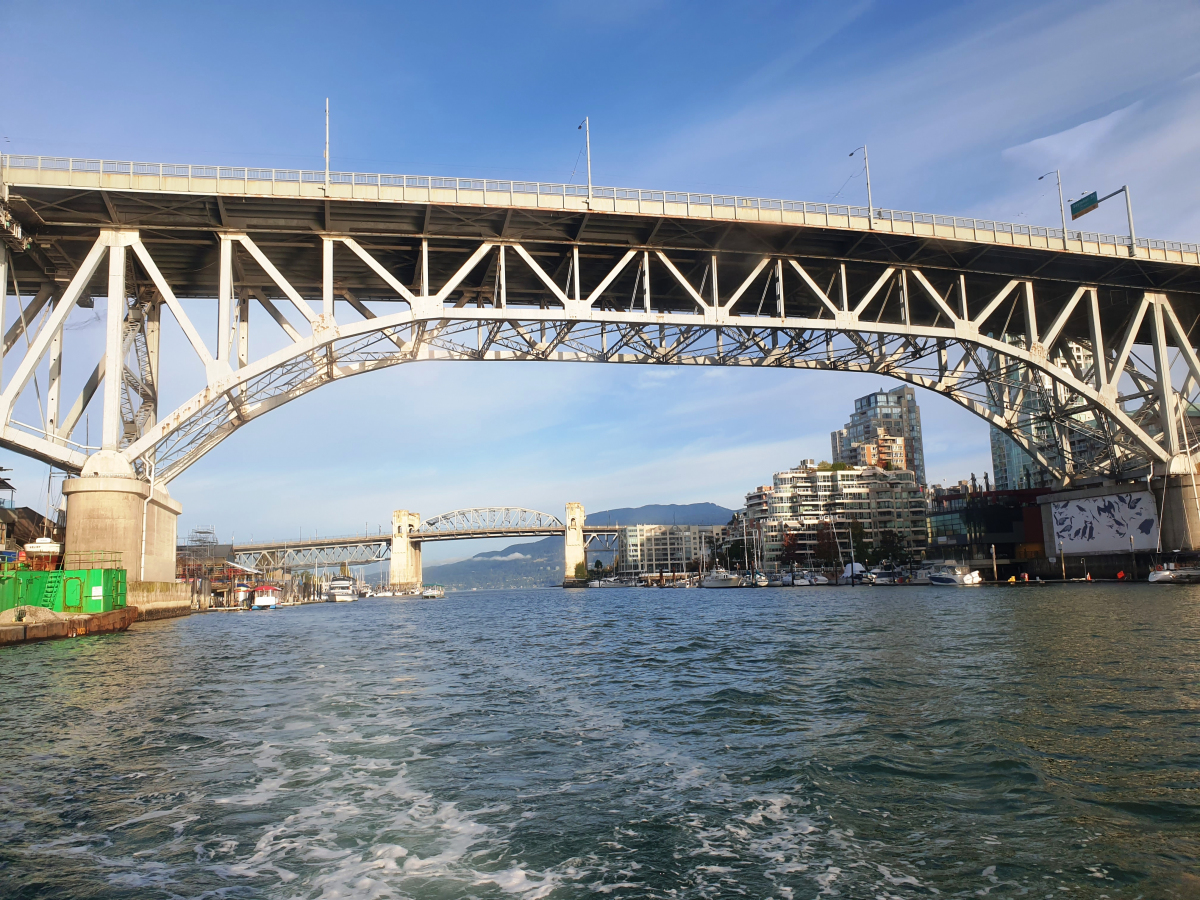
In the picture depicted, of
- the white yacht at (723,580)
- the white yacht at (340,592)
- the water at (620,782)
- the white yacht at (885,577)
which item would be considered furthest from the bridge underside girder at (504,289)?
the white yacht at (340,592)

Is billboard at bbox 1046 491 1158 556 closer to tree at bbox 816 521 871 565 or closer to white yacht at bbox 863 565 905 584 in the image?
white yacht at bbox 863 565 905 584

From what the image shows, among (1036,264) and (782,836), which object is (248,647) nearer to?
(782,836)

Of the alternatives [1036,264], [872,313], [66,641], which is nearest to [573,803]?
[66,641]

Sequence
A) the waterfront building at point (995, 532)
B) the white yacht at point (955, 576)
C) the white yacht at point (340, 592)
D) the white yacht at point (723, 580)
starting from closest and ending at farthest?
the waterfront building at point (995, 532) < the white yacht at point (955, 576) < the white yacht at point (723, 580) < the white yacht at point (340, 592)

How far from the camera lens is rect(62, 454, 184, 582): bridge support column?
2806 centimetres

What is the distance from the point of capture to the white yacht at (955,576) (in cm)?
7406

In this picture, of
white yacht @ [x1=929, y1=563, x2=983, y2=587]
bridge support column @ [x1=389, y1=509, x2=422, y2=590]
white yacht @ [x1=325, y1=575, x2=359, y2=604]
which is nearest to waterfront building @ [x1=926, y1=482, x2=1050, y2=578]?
white yacht @ [x1=929, y1=563, x2=983, y2=587]

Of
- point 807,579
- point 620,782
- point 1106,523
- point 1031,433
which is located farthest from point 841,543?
point 620,782

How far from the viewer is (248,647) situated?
25406 millimetres

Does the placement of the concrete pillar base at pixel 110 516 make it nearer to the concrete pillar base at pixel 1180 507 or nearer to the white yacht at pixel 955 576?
the concrete pillar base at pixel 1180 507

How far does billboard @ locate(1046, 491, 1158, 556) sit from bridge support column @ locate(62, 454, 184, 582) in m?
52.2

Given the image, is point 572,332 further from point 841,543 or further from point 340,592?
point 340,592

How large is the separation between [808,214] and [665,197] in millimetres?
6549

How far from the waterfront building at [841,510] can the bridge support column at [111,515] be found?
115883 mm
